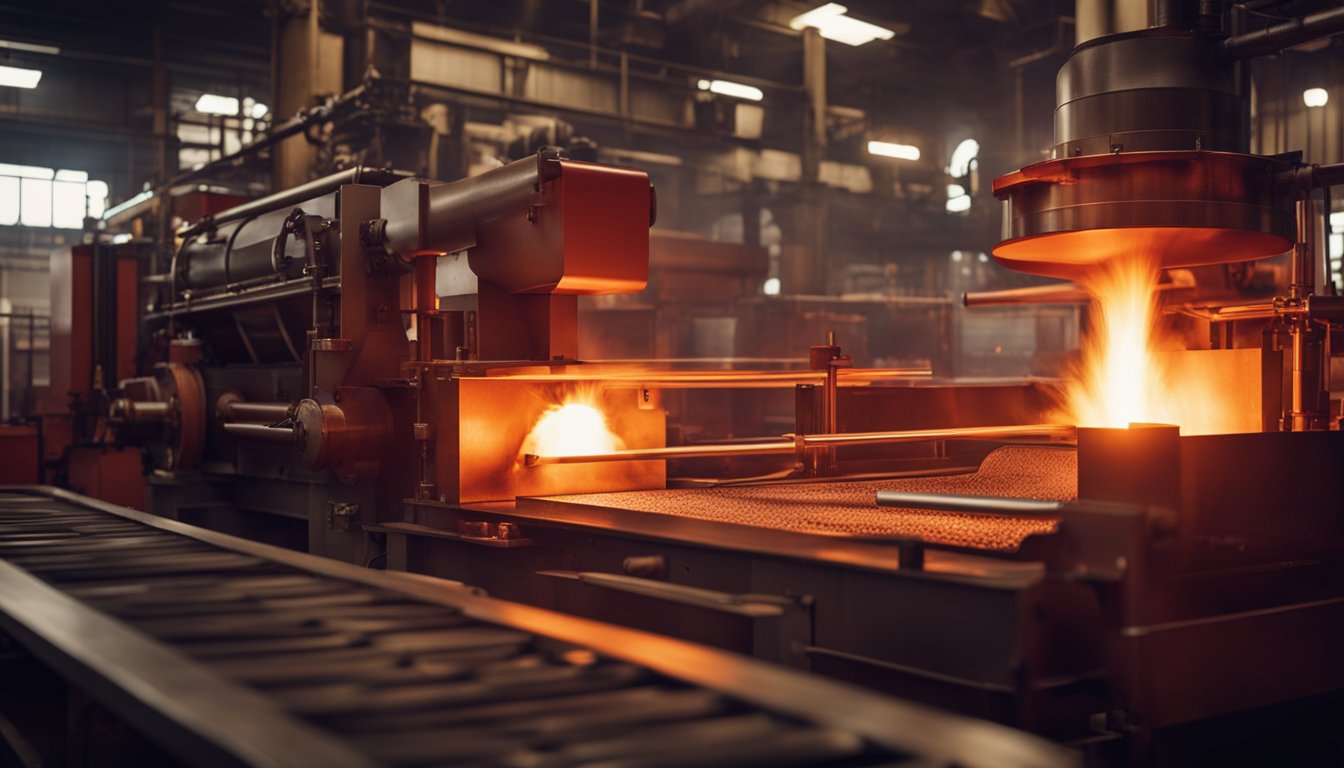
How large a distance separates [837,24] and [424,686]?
9.49 meters

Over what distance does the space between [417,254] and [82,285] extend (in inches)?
177

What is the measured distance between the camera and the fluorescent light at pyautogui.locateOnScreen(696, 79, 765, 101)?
1159 cm

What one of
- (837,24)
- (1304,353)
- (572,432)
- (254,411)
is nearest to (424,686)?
(572,432)

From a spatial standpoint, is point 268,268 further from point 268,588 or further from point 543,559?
point 268,588

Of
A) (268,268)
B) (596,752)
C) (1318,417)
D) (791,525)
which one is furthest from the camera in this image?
(268,268)

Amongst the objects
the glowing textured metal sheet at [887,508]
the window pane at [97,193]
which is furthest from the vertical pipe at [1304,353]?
the window pane at [97,193]

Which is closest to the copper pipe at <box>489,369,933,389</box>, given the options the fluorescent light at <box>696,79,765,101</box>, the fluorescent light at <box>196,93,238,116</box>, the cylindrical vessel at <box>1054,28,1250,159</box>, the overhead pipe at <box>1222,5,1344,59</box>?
the cylindrical vessel at <box>1054,28,1250,159</box>

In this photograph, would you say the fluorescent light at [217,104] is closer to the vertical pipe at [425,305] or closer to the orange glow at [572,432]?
the vertical pipe at [425,305]

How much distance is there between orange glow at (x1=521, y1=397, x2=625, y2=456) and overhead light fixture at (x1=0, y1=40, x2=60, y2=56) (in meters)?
11.1

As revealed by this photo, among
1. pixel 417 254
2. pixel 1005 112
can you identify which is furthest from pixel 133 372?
pixel 1005 112

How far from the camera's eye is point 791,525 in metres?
2.66

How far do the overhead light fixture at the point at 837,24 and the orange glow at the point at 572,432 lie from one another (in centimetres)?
694

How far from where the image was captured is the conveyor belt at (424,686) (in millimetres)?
1196

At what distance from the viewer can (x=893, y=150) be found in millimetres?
13883
